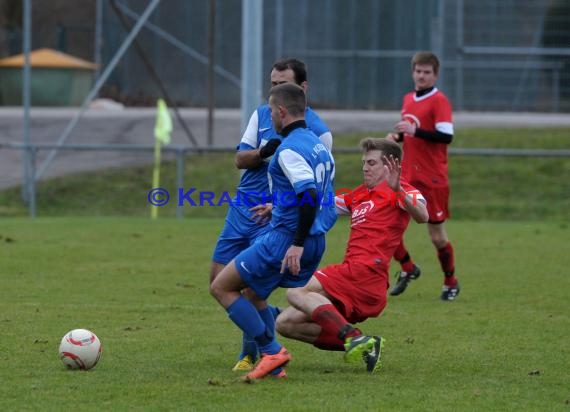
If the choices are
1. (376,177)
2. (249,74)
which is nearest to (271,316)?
(376,177)

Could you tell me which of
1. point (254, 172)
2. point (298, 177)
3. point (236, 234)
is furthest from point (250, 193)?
point (298, 177)

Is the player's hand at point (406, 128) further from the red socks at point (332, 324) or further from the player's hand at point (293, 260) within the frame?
the player's hand at point (293, 260)

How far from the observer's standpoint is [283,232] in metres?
6.59

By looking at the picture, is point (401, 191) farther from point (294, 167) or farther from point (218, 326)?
point (218, 326)

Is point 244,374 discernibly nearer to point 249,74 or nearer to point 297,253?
point 297,253

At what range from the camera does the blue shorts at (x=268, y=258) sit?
258 inches

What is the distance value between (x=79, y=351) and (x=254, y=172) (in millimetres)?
1594

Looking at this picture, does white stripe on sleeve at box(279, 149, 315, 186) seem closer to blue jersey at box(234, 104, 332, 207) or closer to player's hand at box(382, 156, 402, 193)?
player's hand at box(382, 156, 402, 193)

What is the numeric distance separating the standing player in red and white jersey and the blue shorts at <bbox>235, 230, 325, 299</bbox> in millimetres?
3866

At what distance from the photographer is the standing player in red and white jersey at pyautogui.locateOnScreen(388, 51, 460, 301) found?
10367mm

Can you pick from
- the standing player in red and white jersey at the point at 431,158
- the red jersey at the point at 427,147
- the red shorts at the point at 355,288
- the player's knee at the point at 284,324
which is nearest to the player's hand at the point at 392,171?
the red shorts at the point at 355,288

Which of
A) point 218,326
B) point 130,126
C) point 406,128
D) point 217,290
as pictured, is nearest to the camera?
point 217,290

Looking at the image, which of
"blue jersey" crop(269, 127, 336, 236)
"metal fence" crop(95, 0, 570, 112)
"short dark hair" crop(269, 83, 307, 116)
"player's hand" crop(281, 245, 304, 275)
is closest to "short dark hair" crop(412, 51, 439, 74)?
"blue jersey" crop(269, 127, 336, 236)

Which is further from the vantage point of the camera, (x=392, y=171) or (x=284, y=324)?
(x=284, y=324)
